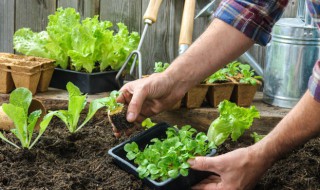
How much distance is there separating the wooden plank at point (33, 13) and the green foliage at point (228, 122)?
1.73m

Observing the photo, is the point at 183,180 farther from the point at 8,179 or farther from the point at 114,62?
the point at 114,62

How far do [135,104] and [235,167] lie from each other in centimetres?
45

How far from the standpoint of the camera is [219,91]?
8.68ft

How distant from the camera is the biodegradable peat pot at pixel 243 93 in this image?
266 centimetres

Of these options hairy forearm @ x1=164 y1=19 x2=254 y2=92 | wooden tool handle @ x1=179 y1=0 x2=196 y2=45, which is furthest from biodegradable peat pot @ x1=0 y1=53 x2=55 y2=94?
hairy forearm @ x1=164 y1=19 x2=254 y2=92

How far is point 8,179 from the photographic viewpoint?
6.10 ft

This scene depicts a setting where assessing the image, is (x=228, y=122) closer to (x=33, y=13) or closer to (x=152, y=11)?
(x=152, y=11)

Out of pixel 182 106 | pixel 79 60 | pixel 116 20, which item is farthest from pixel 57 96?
pixel 116 20

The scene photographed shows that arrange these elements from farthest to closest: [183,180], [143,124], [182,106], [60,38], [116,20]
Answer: [116,20], [60,38], [182,106], [143,124], [183,180]

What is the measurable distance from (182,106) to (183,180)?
0.90 meters

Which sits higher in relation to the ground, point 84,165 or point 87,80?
point 87,80

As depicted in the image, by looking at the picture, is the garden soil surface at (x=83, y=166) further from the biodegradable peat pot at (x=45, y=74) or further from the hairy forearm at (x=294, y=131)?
the biodegradable peat pot at (x=45, y=74)

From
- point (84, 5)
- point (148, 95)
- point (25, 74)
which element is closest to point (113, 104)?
point (148, 95)

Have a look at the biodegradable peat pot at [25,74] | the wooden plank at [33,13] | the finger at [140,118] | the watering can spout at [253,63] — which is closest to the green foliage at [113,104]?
the finger at [140,118]
